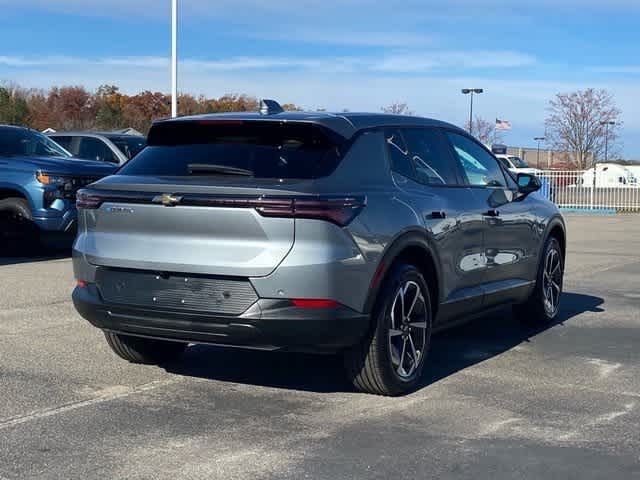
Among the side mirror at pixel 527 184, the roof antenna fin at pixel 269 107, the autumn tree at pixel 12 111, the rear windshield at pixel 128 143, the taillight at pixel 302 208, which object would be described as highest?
the autumn tree at pixel 12 111

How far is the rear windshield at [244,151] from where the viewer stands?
5.59m

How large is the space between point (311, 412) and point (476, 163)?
2793 mm

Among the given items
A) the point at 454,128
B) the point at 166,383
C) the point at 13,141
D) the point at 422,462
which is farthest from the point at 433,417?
the point at 13,141

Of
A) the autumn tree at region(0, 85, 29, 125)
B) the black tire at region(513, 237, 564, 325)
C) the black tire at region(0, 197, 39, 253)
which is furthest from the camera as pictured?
the autumn tree at region(0, 85, 29, 125)

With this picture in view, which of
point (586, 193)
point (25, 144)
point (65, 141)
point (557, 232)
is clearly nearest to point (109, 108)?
point (586, 193)

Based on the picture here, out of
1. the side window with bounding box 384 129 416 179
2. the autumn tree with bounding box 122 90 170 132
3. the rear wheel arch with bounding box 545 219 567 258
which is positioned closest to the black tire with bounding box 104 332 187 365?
the side window with bounding box 384 129 416 179

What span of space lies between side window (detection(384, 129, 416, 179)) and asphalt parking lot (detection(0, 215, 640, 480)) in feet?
4.63

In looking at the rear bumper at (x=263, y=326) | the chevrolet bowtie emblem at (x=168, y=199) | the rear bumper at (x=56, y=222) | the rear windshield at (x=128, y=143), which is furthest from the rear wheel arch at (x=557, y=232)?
the rear windshield at (x=128, y=143)

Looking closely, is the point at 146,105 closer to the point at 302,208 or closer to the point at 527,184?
the point at 527,184

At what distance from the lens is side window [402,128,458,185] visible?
6.51 m

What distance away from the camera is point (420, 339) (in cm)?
617

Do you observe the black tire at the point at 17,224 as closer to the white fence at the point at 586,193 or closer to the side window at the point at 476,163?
the side window at the point at 476,163

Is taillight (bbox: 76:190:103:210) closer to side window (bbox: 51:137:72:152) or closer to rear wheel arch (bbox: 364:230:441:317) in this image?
rear wheel arch (bbox: 364:230:441:317)

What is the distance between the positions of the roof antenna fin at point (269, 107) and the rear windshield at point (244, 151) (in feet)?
1.08
